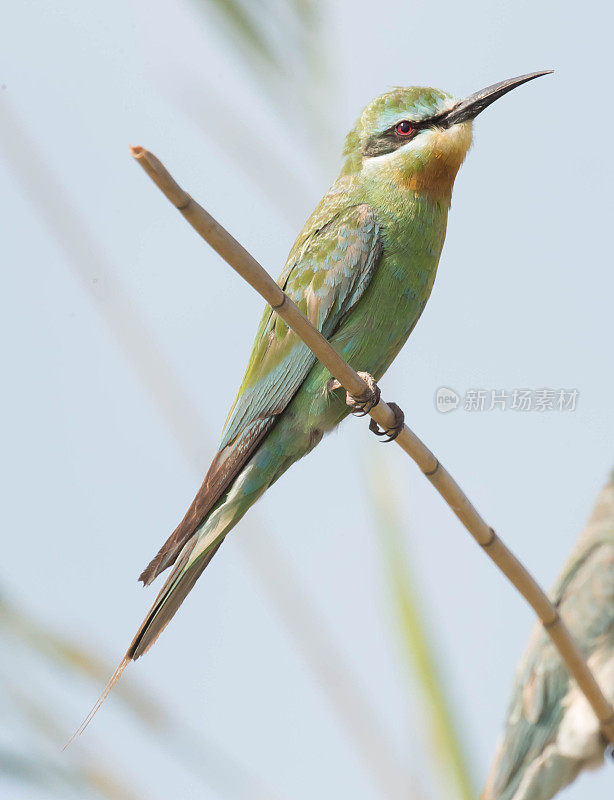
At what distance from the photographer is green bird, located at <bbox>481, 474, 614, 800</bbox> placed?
3533 mm

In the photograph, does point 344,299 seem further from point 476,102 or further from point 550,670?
point 550,670

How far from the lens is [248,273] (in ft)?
5.43

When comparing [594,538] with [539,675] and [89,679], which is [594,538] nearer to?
[539,675]

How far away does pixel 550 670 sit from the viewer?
3.96 meters

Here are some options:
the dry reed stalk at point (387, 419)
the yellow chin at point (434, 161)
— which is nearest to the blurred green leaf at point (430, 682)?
the dry reed stalk at point (387, 419)

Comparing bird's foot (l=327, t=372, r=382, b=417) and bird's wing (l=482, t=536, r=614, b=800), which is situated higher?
bird's foot (l=327, t=372, r=382, b=417)

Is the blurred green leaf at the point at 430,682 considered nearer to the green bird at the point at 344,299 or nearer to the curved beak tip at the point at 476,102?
the green bird at the point at 344,299

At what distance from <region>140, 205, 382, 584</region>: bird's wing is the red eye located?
37 centimetres

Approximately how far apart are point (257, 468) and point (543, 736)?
5.98 ft

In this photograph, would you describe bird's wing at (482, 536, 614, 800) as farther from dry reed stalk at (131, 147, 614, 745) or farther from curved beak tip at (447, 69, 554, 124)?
curved beak tip at (447, 69, 554, 124)

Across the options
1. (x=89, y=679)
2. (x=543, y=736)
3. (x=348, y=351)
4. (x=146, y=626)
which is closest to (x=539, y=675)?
(x=543, y=736)

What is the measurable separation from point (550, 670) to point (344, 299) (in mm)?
2020

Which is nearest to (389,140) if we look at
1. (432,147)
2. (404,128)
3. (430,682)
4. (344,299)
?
(404,128)

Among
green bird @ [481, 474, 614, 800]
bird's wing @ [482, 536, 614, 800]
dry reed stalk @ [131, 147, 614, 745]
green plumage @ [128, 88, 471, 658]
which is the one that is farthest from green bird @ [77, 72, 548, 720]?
bird's wing @ [482, 536, 614, 800]
